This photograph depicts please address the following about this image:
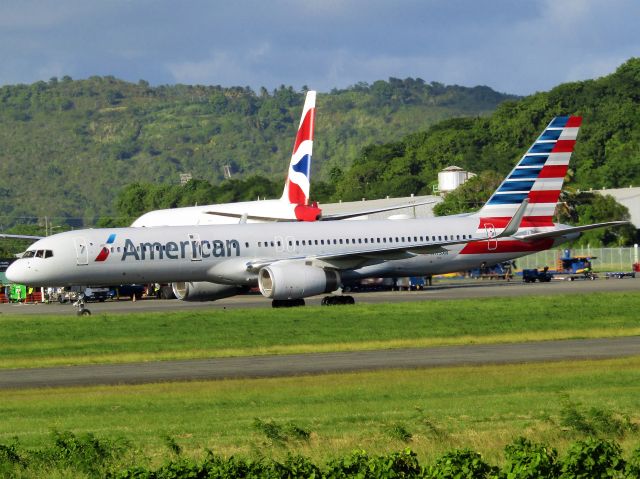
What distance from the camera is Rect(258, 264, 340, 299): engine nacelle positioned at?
55.0 m

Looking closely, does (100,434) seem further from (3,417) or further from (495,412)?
(495,412)

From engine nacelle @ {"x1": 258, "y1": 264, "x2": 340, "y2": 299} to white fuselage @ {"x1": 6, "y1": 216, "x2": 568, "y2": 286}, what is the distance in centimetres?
109

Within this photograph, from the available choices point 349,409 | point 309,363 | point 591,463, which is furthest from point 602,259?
point 591,463

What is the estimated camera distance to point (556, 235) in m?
63.3

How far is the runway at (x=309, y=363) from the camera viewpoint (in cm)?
3062

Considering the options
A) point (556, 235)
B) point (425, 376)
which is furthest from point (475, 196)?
point (425, 376)

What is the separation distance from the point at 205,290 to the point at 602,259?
199ft

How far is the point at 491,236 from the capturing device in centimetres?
6369

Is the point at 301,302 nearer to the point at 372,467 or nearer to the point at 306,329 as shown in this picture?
the point at 306,329

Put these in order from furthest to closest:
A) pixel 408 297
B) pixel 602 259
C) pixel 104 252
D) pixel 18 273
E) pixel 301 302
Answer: pixel 602 259
pixel 408 297
pixel 301 302
pixel 18 273
pixel 104 252

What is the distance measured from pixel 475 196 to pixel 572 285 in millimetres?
63509

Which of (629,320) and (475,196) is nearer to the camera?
(629,320)

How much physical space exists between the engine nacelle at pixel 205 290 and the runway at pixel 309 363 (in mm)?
24217

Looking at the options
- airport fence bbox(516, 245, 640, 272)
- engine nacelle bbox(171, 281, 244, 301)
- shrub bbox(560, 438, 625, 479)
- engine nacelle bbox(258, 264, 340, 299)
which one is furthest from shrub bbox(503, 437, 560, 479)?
airport fence bbox(516, 245, 640, 272)
